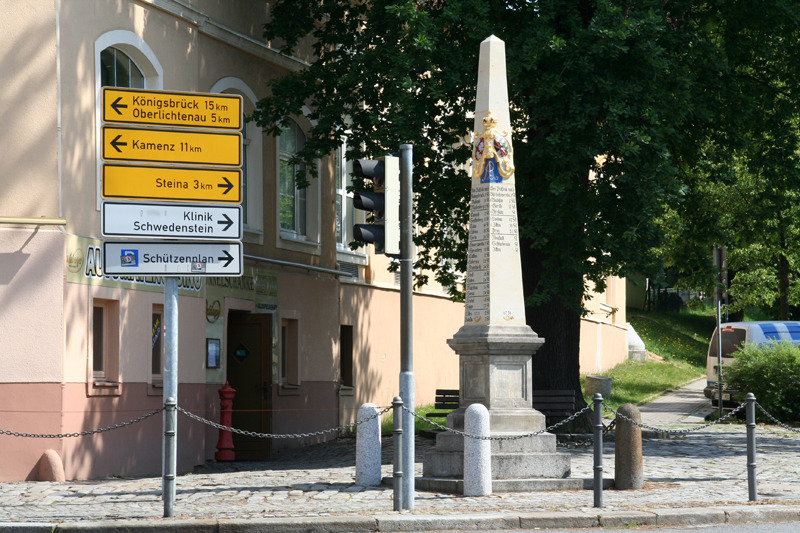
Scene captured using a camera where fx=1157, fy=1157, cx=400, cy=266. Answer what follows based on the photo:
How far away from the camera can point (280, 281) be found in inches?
838

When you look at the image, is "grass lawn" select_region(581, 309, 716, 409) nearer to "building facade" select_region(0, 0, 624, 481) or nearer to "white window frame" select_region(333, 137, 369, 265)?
"white window frame" select_region(333, 137, 369, 265)

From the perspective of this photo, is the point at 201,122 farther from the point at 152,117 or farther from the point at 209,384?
the point at 209,384

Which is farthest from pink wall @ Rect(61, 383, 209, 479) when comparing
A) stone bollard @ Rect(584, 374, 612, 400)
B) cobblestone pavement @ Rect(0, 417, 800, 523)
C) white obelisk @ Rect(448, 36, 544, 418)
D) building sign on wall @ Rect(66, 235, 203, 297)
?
stone bollard @ Rect(584, 374, 612, 400)

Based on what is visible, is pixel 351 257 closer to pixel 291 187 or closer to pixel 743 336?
pixel 291 187

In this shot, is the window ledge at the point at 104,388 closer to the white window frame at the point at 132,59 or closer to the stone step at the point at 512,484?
the white window frame at the point at 132,59

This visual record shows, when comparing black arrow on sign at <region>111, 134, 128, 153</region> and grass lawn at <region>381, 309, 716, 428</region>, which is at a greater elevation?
black arrow on sign at <region>111, 134, 128, 153</region>

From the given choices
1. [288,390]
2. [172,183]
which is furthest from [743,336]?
[172,183]

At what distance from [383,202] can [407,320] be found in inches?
46.1

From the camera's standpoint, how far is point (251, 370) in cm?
2012

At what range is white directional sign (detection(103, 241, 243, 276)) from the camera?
10.8 metres

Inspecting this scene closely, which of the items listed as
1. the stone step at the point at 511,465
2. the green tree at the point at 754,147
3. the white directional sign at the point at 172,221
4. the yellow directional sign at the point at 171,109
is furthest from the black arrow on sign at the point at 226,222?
the green tree at the point at 754,147

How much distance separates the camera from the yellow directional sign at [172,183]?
10883mm

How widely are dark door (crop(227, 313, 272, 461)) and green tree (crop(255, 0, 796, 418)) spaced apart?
3057mm

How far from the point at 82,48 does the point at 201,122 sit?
521 cm
